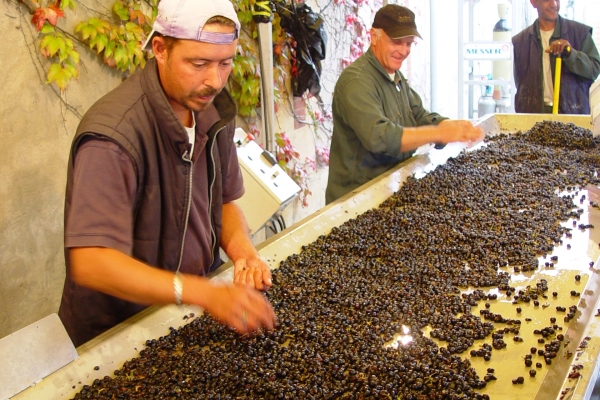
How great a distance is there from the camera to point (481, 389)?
1.79 meters

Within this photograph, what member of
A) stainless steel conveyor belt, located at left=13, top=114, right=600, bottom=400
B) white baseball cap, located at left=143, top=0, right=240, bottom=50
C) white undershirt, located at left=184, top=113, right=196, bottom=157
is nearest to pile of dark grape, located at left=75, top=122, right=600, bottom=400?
stainless steel conveyor belt, located at left=13, top=114, right=600, bottom=400

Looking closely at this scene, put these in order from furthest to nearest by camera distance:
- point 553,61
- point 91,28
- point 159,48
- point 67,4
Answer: point 553,61 < point 91,28 < point 67,4 < point 159,48

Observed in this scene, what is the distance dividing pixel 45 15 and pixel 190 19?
1.66m

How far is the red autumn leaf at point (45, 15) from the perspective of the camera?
3.07 meters

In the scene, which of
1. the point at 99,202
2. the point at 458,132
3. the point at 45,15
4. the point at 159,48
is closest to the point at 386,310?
the point at 99,202

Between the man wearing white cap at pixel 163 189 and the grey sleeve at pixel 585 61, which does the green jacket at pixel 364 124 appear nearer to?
the man wearing white cap at pixel 163 189

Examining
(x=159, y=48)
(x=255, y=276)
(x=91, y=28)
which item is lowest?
(x=255, y=276)

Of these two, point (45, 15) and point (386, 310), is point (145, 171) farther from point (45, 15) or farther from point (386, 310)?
point (45, 15)

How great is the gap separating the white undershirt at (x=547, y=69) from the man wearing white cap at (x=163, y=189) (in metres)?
3.92

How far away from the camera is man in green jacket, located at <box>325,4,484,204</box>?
3.28m

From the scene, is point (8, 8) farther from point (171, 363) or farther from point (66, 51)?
point (171, 363)

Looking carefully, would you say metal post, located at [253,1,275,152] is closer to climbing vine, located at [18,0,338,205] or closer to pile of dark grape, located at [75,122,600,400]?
climbing vine, located at [18,0,338,205]

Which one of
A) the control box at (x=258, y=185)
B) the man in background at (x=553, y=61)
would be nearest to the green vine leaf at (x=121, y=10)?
the control box at (x=258, y=185)

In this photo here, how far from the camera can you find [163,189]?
77.9 inches
